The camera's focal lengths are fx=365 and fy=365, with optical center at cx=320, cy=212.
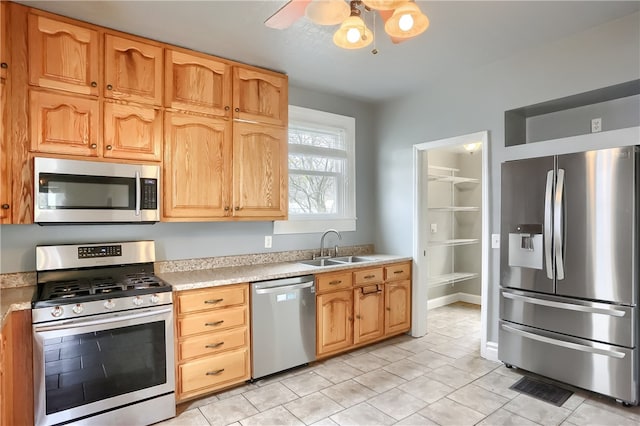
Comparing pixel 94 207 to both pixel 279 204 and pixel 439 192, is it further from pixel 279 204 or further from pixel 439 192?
pixel 439 192

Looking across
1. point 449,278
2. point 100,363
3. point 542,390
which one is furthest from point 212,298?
point 449,278

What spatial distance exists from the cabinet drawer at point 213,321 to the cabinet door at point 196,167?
0.74m

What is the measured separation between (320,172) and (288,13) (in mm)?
2155

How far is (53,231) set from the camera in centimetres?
252

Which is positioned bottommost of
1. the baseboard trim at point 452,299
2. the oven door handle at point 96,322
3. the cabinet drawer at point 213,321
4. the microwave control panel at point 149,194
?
the baseboard trim at point 452,299

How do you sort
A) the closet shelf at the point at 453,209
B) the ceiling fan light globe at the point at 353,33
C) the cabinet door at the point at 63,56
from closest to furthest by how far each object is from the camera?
the ceiling fan light globe at the point at 353,33 → the cabinet door at the point at 63,56 → the closet shelf at the point at 453,209

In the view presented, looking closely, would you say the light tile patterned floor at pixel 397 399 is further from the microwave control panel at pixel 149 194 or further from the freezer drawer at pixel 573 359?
the microwave control panel at pixel 149 194

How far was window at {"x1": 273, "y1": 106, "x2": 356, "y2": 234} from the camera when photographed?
3.77 metres

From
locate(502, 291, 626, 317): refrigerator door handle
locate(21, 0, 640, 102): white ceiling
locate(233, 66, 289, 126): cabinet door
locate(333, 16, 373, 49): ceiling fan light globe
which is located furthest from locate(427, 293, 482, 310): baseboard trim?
locate(333, 16, 373, 49): ceiling fan light globe

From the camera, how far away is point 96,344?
2.13 metres

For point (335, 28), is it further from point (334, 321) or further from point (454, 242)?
point (454, 242)

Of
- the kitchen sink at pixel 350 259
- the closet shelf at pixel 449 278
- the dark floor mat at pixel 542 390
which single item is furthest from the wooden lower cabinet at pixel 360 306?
the dark floor mat at pixel 542 390

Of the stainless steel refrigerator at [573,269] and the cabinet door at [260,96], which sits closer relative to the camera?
the stainless steel refrigerator at [573,269]

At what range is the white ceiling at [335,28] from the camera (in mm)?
2307
